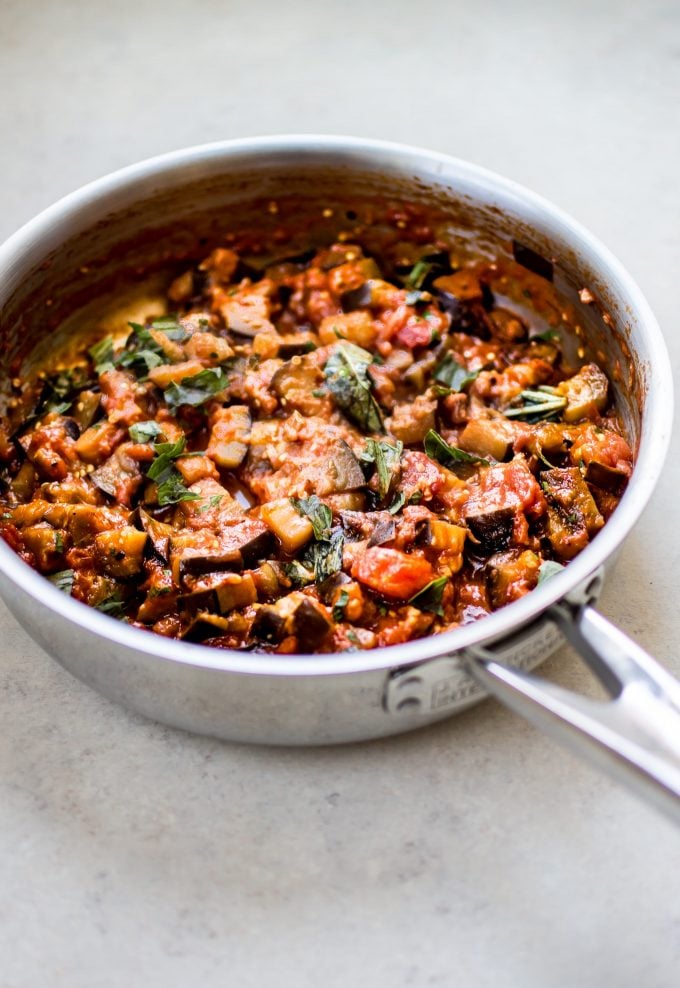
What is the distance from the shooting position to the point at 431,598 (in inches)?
105

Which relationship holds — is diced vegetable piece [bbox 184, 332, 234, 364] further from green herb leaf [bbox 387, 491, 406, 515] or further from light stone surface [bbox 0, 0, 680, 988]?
light stone surface [bbox 0, 0, 680, 988]

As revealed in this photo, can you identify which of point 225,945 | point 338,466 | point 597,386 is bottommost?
point 225,945

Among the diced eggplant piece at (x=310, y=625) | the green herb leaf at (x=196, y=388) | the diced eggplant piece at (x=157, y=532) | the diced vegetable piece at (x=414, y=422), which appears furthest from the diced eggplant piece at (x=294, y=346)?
the diced eggplant piece at (x=310, y=625)

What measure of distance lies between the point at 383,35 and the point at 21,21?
66.1 inches

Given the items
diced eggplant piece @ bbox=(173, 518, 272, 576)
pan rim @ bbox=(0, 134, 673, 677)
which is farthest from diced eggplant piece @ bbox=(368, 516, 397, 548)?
pan rim @ bbox=(0, 134, 673, 677)

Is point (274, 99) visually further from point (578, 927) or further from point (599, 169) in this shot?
point (578, 927)

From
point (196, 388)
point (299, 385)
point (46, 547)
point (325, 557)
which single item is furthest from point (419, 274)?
point (46, 547)

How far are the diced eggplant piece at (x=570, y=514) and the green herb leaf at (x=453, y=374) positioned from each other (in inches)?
21.2

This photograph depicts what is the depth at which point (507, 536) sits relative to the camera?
2.83m

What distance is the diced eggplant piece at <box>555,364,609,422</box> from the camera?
3.14 metres

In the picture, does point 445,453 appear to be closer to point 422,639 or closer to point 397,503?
point 397,503

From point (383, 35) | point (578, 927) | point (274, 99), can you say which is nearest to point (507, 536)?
point (578, 927)

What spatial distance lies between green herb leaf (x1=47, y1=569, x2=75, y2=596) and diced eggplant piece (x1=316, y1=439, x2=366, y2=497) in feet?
2.34

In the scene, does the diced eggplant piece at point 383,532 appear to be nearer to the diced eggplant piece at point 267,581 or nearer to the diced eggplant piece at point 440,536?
the diced eggplant piece at point 440,536
